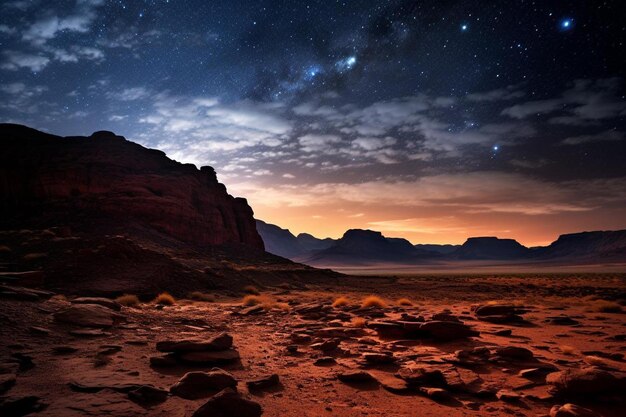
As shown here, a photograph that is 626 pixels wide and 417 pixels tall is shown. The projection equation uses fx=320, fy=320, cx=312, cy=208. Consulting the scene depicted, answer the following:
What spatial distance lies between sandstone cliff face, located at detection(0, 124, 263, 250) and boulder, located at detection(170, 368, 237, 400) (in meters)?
41.9

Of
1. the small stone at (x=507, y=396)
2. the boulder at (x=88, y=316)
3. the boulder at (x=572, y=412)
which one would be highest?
the boulder at (x=88, y=316)

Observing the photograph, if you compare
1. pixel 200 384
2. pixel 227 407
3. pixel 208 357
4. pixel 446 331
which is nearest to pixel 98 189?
pixel 208 357

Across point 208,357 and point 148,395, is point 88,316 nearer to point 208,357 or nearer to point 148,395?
point 208,357

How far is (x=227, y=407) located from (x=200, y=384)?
1.32m

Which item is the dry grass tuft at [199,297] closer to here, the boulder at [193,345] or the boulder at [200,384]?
the boulder at [193,345]

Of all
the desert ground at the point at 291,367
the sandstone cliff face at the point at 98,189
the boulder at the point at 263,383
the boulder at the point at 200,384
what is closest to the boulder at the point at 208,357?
the desert ground at the point at 291,367

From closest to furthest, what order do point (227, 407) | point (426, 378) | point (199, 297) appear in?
point (227, 407) < point (426, 378) < point (199, 297)

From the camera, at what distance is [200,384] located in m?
5.40

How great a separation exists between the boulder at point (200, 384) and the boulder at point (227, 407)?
943 mm

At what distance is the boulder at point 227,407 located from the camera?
4199 millimetres

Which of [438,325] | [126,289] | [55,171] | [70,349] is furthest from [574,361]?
[55,171]

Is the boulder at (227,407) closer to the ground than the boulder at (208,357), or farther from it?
farther from it

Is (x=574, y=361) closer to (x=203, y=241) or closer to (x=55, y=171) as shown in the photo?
(x=203, y=241)

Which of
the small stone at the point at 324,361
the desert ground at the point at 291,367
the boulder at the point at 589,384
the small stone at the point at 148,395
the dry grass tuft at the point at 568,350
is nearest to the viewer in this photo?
the small stone at the point at 148,395
